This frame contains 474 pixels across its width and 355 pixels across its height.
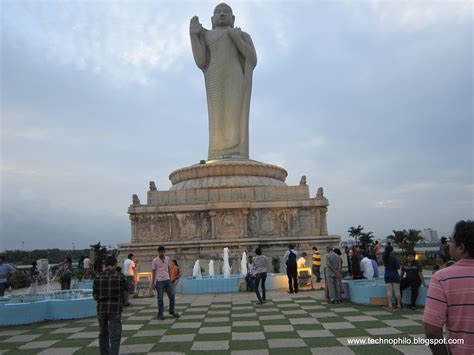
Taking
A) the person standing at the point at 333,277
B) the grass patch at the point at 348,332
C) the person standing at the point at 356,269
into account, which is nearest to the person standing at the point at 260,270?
the person standing at the point at 333,277

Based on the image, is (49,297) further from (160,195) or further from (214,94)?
(214,94)

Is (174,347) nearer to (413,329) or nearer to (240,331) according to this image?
(240,331)

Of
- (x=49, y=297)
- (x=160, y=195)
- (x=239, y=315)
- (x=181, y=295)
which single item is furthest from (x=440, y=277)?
(x=160, y=195)

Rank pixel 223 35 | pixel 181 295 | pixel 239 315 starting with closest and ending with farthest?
pixel 239 315 → pixel 181 295 → pixel 223 35

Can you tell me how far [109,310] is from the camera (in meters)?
5.21

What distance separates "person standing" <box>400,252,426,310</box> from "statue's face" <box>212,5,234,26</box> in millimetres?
19868

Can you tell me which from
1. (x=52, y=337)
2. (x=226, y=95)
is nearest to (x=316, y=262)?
(x=52, y=337)

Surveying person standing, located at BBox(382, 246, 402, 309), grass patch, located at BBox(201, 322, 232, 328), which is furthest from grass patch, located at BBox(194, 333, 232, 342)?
person standing, located at BBox(382, 246, 402, 309)

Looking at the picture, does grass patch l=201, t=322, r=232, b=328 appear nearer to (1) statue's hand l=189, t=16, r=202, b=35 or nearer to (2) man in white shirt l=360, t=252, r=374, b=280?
(2) man in white shirt l=360, t=252, r=374, b=280

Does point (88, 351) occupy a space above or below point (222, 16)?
below

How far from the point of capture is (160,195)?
20438 mm

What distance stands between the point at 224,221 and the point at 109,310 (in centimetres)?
1369

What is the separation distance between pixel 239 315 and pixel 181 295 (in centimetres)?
427

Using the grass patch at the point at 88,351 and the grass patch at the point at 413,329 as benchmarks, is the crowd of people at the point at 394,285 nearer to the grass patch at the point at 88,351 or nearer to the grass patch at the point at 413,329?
the grass patch at the point at 88,351
